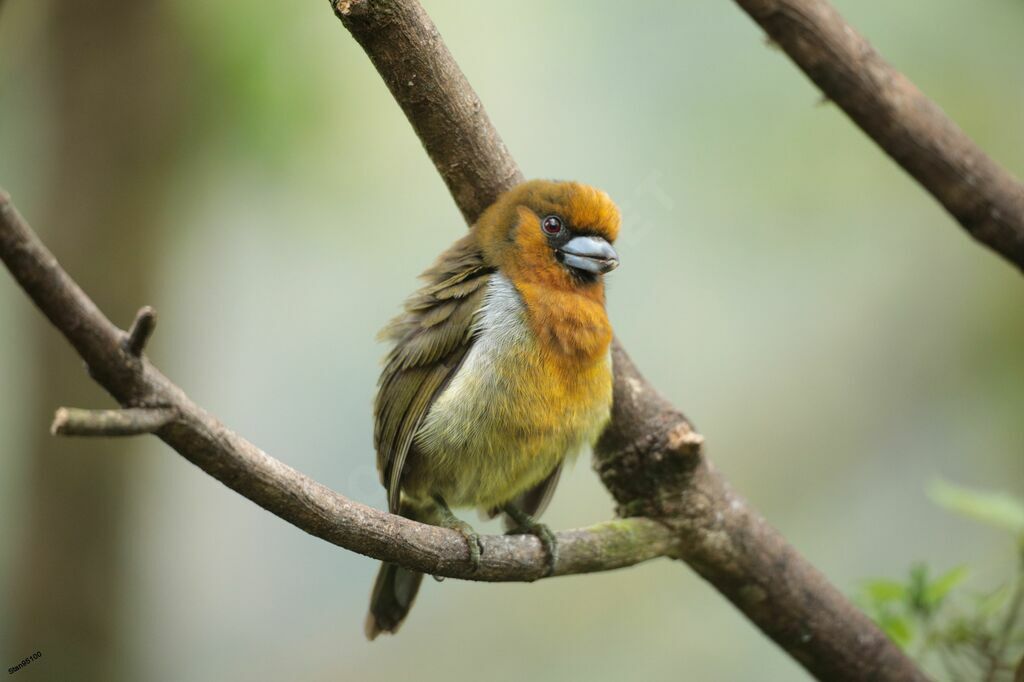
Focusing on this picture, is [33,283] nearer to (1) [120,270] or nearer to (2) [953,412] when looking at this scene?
(1) [120,270]

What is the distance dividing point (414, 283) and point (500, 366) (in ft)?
6.28

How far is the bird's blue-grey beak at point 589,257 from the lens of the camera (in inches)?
105

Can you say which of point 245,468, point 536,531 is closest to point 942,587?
point 536,531

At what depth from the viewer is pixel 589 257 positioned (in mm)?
2668

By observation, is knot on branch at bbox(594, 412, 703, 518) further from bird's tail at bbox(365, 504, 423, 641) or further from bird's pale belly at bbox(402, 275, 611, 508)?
bird's tail at bbox(365, 504, 423, 641)

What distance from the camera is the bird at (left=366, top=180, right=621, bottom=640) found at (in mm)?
2498

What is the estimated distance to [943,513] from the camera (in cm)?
485

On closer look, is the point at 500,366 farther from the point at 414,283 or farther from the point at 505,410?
the point at 414,283

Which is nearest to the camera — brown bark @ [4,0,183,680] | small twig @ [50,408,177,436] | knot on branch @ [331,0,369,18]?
small twig @ [50,408,177,436]

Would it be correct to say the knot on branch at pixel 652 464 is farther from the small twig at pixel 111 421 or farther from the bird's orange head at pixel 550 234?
the small twig at pixel 111 421

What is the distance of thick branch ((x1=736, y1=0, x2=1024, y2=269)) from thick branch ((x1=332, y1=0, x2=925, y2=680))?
775 mm

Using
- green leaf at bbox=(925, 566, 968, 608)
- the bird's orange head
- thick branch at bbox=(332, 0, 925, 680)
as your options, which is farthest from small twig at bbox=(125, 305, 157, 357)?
green leaf at bbox=(925, 566, 968, 608)

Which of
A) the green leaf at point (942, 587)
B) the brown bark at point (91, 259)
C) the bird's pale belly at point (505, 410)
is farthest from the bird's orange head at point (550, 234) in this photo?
the brown bark at point (91, 259)

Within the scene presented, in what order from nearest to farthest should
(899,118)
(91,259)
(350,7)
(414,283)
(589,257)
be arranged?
(350,7)
(899,118)
(589,257)
(91,259)
(414,283)
